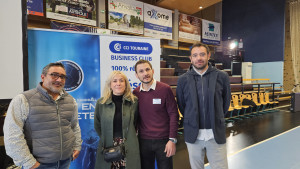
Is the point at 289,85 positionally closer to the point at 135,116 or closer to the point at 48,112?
the point at 135,116

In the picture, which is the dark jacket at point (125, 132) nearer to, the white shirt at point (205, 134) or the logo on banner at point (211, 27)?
the white shirt at point (205, 134)

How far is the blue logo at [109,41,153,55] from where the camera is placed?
2195 millimetres

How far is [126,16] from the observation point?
289 inches

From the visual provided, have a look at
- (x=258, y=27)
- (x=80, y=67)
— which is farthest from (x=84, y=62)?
(x=258, y=27)

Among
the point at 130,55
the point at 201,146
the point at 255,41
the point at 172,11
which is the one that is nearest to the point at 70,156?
the point at 201,146

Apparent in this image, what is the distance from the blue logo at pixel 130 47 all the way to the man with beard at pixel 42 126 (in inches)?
35.4

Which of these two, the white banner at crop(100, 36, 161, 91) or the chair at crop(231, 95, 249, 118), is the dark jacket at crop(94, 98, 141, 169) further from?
the chair at crop(231, 95, 249, 118)

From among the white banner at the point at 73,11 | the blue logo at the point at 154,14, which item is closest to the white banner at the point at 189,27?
the blue logo at the point at 154,14

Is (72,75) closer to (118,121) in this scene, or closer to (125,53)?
(125,53)

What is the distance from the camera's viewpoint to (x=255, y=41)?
1065 centimetres

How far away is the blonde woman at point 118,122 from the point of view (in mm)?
1604

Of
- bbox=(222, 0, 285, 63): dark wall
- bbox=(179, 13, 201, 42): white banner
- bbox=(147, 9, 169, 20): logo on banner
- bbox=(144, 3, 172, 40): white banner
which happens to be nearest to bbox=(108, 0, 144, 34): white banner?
bbox=(144, 3, 172, 40): white banner

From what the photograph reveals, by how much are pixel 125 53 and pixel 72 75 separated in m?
0.68

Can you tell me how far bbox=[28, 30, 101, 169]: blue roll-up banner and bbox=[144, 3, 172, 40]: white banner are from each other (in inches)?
245
